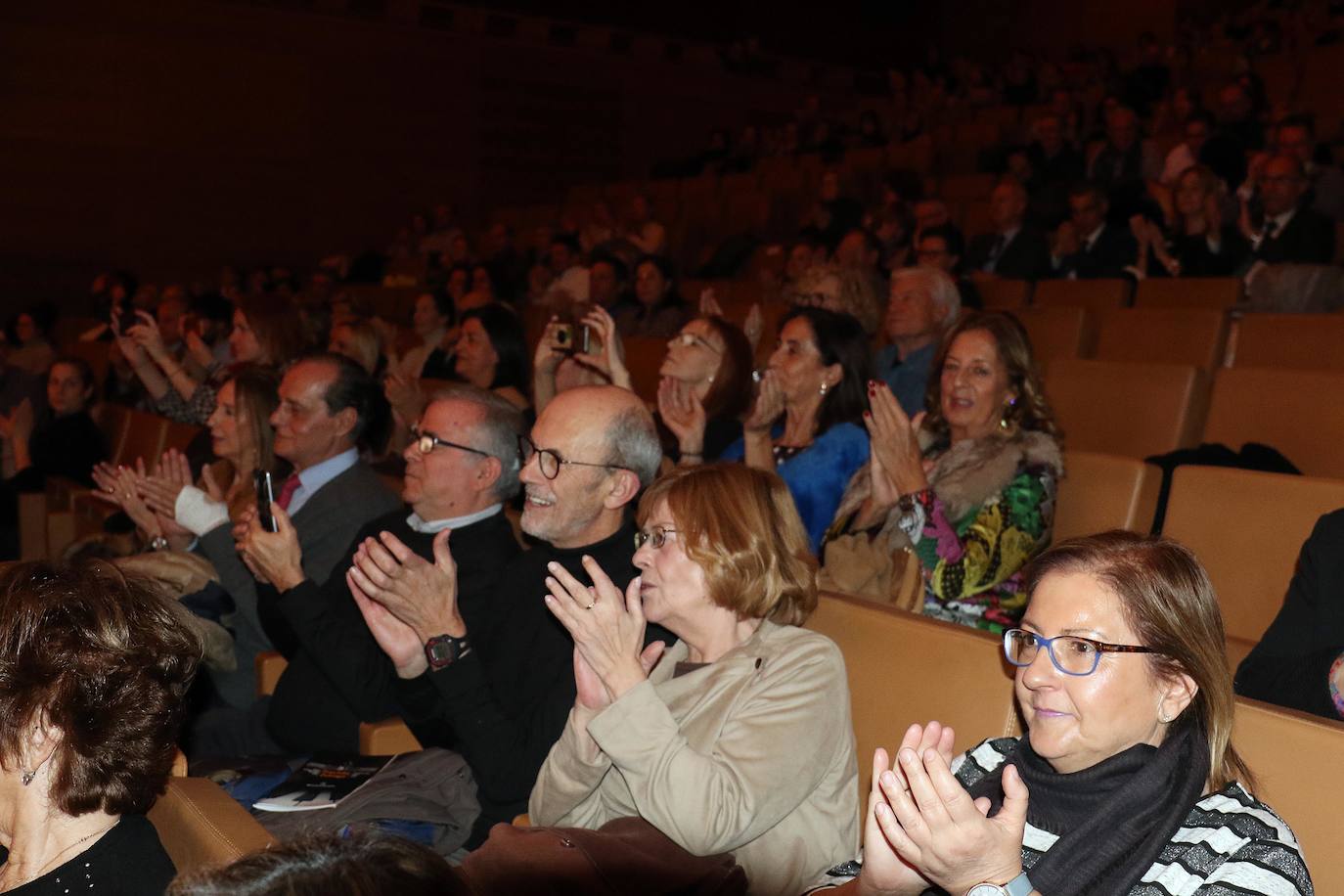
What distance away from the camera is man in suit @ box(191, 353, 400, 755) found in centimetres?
252

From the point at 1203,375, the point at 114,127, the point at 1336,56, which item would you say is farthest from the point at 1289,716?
the point at 114,127

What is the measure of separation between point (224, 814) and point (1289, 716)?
1.16 metres

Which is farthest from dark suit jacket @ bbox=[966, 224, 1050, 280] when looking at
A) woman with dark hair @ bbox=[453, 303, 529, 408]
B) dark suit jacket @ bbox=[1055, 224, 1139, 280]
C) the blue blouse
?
the blue blouse

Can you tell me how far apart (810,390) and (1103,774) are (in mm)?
1782

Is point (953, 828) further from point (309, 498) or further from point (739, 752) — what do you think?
point (309, 498)

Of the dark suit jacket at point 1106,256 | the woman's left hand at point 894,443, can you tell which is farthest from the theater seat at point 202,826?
the dark suit jacket at point 1106,256

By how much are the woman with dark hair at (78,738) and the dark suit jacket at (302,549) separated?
4.77ft

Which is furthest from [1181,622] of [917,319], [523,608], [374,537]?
[917,319]

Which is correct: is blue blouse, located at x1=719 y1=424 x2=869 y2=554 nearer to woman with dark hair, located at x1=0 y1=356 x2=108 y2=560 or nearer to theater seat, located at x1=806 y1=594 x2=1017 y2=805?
theater seat, located at x1=806 y1=594 x2=1017 y2=805

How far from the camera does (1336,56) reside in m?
6.72

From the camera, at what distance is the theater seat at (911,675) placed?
5.13 ft

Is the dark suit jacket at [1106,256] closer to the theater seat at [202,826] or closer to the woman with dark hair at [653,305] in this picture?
the woman with dark hair at [653,305]

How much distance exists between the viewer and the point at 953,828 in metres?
1.13

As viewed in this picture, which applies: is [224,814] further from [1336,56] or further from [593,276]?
[1336,56]
